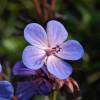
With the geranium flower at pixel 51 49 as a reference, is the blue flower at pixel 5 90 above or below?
below

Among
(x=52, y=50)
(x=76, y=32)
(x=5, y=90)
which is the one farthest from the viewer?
(x=76, y=32)

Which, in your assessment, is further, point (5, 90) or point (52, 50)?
point (52, 50)

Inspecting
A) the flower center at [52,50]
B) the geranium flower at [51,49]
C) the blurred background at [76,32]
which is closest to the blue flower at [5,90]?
the geranium flower at [51,49]

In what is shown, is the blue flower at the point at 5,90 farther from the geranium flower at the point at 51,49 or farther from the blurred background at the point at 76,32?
the blurred background at the point at 76,32

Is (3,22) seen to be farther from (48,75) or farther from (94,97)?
(48,75)

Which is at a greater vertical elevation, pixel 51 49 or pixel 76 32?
pixel 51 49

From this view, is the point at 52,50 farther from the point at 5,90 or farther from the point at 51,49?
the point at 5,90

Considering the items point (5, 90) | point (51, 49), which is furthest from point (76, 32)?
point (5, 90)
